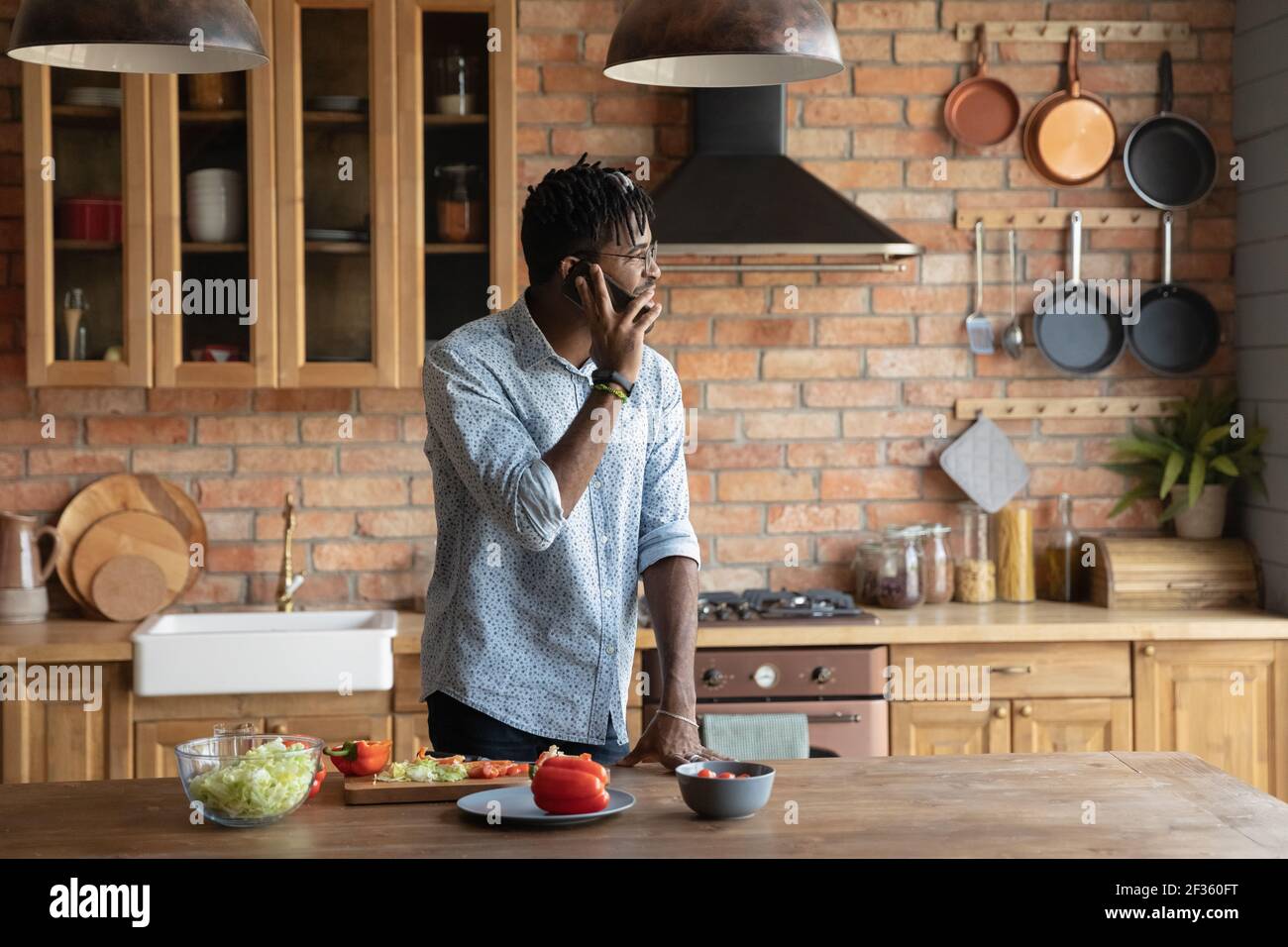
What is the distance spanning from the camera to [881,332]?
12.6ft

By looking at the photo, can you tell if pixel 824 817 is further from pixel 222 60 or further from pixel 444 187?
pixel 444 187

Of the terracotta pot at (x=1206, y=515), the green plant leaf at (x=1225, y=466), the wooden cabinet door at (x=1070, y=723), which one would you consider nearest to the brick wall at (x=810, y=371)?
the terracotta pot at (x=1206, y=515)

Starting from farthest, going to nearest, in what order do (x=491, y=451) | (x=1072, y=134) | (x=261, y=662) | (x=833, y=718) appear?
(x=1072, y=134) < (x=833, y=718) < (x=261, y=662) < (x=491, y=451)

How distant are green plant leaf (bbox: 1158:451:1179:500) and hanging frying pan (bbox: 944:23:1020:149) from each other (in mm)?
964

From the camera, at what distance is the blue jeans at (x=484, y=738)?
210 cm

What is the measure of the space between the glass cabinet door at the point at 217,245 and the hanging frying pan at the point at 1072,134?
2.00 metres

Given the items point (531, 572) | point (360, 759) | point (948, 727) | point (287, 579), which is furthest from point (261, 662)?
point (948, 727)

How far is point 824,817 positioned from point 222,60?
140 centimetres

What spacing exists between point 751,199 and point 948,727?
1360 millimetres

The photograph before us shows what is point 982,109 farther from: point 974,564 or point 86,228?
point 86,228

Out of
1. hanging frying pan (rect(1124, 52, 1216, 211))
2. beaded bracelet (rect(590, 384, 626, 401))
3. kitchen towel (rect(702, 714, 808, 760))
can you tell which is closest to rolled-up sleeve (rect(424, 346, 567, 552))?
beaded bracelet (rect(590, 384, 626, 401))

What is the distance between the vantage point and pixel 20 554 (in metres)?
3.46

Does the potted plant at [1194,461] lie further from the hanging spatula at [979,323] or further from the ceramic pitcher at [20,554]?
the ceramic pitcher at [20,554]

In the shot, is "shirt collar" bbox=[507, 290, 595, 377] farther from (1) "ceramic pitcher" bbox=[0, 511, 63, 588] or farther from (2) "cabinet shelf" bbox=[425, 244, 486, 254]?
(1) "ceramic pitcher" bbox=[0, 511, 63, 588]
